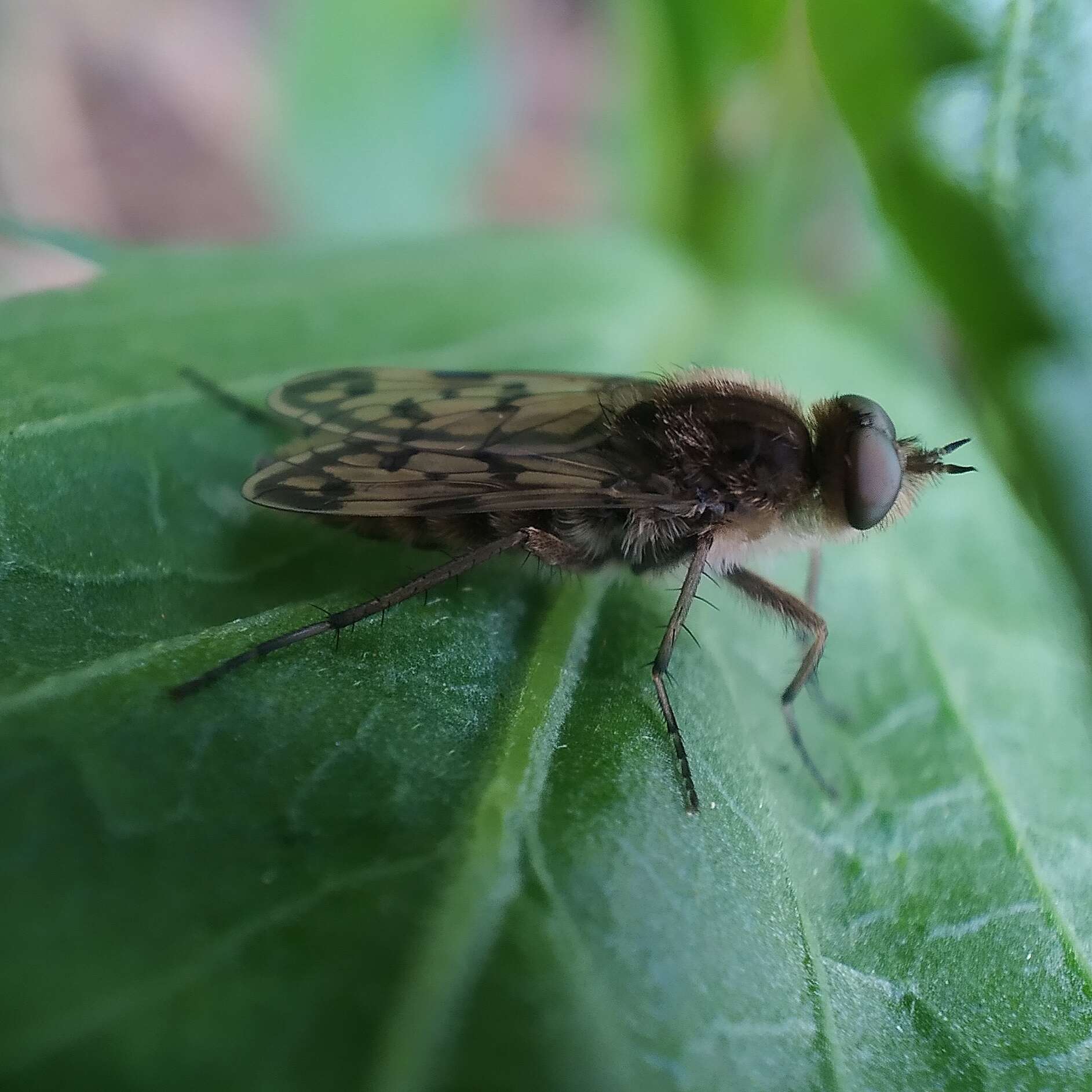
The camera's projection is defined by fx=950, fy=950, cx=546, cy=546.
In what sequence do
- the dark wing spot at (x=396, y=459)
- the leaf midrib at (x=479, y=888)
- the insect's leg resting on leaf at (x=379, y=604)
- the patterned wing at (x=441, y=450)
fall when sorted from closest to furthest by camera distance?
the leaf midrib at (x=479, y=888) < the insect's leg resting on leaf at (x=379, y=604) < the patterned wing at (x=441, y=450) < the dark wing spot at (x=396, y=459)

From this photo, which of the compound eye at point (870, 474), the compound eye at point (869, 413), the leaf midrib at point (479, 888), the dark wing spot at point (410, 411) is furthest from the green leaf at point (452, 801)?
the compound eye at point (869, 413)

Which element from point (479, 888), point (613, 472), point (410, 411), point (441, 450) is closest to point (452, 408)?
point (410, 411)

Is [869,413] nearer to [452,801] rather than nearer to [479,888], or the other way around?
[452,801]

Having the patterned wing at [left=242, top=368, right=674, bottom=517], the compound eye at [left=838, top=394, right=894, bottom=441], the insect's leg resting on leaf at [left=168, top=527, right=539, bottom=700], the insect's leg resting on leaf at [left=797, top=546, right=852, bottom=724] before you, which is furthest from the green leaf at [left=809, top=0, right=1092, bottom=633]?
the insect's leg resting on leaf at [left=168, top=527, right=539, bottom=700]

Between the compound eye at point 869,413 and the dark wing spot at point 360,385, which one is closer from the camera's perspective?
the compound eye at point 869,413

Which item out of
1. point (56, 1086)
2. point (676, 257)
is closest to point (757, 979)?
point (56, 1086)

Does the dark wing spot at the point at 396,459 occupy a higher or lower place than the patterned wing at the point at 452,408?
lower

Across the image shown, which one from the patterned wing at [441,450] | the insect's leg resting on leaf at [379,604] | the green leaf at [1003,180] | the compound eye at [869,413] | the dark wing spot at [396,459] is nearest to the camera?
the insect's leg resting on leaf at [379,604]

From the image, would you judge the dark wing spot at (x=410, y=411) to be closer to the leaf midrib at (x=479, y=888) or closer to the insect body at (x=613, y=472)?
the insect body at (x=613, y=472)
